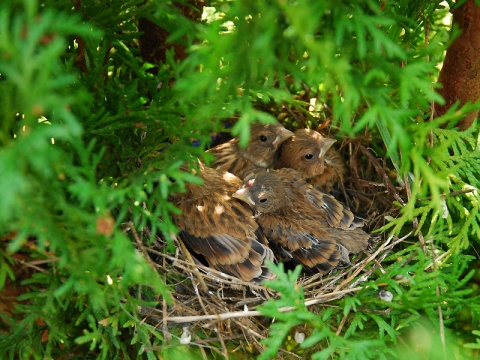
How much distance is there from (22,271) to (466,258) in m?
1.67

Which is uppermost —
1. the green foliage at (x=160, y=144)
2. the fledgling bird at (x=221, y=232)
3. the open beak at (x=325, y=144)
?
the green foliage at (x=160, y=144)

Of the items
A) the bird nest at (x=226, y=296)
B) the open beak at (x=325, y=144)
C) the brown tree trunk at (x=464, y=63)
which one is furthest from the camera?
the open beak at (x=325, y=144)

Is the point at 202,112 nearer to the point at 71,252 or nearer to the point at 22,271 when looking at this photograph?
the point at 71,252

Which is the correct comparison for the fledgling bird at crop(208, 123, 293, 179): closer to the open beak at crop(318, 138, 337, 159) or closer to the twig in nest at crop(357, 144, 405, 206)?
the open beak at crop(318, 138, 337, 159)

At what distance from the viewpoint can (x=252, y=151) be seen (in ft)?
8.98

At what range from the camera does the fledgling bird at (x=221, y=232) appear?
2.10 metres

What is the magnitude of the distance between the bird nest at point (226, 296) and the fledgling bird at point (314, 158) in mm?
286

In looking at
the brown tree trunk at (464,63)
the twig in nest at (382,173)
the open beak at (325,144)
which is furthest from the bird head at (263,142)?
the brown tree trunk at (464,63)

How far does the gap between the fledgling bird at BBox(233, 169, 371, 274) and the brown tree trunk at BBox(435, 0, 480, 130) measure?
25.3 inches

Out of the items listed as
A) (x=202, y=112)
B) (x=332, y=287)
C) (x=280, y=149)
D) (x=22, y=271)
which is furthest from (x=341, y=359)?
(x=280, y=149)

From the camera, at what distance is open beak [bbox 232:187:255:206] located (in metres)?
2.26

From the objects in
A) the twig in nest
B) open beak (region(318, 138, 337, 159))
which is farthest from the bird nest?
open beak (region(318, 138, 337, 159))

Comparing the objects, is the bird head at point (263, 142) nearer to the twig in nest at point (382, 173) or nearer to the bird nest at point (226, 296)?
the twig in nest at point (382, 173)

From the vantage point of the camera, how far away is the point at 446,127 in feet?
6.88
